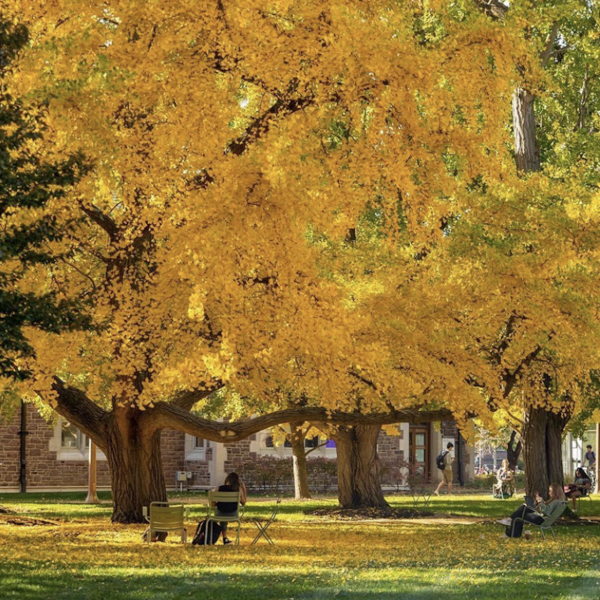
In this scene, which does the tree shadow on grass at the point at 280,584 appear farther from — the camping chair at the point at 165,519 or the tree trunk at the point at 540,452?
the tree trunk at the point at 540,452

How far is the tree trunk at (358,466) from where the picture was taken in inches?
1108

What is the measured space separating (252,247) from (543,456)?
10.2 meters

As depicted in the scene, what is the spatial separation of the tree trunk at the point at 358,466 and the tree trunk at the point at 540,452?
16.6ft

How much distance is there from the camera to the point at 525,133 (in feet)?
79.7

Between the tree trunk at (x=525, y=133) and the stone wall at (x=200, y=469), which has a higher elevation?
the tree trunk at (x=525, y=133)

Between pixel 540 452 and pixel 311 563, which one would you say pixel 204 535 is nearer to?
pixel 311 563

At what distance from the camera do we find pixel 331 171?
17.0m

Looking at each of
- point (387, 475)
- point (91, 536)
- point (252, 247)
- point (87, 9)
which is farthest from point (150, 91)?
point (387, 475)

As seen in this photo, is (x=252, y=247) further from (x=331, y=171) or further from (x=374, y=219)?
(x=374, y=219)

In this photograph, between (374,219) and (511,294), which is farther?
(374,219)

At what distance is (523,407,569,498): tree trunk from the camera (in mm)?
23781

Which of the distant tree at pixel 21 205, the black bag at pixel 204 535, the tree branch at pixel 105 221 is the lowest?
the black bag at pixel 204 535

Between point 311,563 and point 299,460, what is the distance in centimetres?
1848

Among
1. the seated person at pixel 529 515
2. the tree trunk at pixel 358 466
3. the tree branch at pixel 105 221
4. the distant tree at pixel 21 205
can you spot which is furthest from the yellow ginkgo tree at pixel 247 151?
the tree trunk at pixel 358 466
